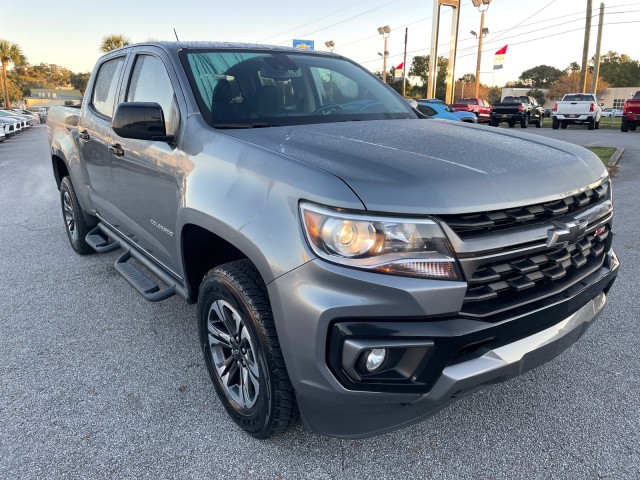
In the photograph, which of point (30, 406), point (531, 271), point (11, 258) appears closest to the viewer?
point (531, 271)

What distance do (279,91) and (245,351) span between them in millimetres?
1562

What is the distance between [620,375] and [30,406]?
3.17 metres

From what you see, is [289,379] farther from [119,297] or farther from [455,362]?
[119,297]

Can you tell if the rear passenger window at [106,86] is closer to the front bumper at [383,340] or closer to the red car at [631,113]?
the front bumper at [383,340]

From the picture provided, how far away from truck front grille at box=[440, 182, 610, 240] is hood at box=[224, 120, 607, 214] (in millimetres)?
32

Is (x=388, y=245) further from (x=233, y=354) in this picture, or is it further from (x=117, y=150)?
(x=117, y=150)

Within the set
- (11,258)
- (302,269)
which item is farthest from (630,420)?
(11,258)

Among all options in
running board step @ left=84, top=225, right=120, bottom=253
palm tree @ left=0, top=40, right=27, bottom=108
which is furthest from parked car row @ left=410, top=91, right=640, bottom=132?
palm tree @ left=0, top=40, right=27, bottom=108

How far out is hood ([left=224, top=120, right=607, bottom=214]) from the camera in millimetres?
1762

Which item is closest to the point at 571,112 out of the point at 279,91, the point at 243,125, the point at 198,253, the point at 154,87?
the point at 279,91

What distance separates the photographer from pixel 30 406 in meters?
2.61

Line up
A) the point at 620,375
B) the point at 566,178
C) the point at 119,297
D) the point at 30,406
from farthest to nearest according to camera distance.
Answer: the point at 119,297
the point at 620,375
the point at 30,406
the point at 566,178

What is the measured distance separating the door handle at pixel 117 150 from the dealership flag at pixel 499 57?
4247 cm

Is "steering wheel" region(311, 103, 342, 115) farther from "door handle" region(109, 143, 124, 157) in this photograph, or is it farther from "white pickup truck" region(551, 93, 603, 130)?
"white pickup truck" region(551, 93, 603, 130)
